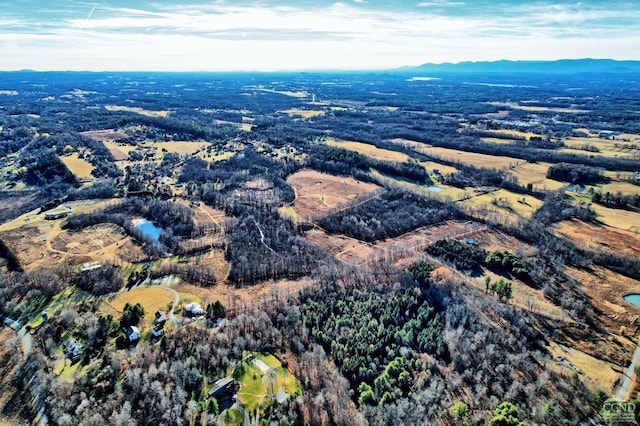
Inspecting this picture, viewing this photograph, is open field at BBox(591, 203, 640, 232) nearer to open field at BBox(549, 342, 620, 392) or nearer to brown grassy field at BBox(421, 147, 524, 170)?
brown grassy field at BBox(421, 147, 524, 170)

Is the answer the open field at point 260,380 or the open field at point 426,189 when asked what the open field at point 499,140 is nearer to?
the open field at point 426,189

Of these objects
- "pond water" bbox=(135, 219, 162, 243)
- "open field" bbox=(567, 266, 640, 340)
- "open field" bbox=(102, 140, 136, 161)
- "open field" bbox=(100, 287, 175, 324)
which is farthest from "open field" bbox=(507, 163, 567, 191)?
"open field" bbox=(102, 140, 136, 161)

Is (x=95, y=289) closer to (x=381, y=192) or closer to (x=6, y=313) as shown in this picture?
(x=6, y=313)

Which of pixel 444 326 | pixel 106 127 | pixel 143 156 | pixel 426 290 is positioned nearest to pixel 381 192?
pixel 426 290

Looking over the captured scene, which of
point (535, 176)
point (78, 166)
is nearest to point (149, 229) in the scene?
point (78, 166)

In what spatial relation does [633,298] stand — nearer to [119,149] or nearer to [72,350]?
[72,350]

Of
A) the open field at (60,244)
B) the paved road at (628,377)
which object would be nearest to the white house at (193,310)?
the open field at (60,244)
